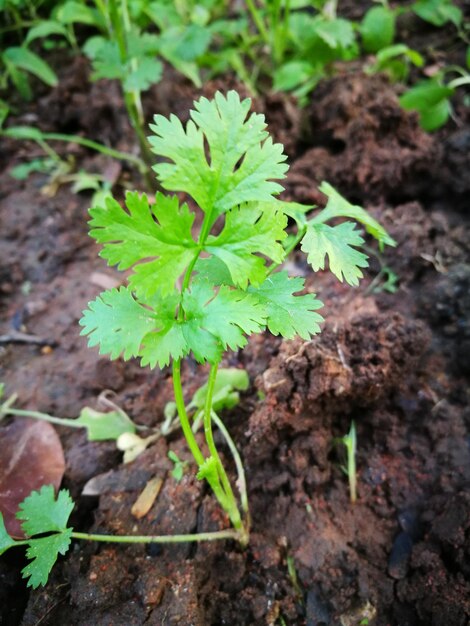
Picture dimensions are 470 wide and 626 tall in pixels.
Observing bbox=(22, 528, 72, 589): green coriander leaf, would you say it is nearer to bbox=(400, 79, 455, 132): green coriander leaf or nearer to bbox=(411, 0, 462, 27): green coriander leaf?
bbox=(400, 79, 455, 132): green coriander leaf

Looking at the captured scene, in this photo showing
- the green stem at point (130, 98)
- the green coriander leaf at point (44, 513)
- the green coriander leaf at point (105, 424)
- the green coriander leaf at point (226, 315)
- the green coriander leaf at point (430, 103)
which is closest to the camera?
the green coriander leaf at point (226, 315)

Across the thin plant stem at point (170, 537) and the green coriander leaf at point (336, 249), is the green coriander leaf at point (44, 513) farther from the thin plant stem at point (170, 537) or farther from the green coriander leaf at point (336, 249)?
the green coriander leaf at point (336, 249)

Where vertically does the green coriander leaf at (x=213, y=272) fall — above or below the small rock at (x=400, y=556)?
above

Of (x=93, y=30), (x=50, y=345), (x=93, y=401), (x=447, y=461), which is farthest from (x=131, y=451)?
(x=93, y=30)

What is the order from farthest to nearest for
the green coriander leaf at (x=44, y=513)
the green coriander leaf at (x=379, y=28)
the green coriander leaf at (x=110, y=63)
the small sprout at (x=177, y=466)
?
1. the green coriander leaf at (x=379, y=28)
2. the green coriander leaf at (x=110, y=63)
3. the small sprout at (x=177, y=466)
4. the green coriander leaf at (x=44, y=513)

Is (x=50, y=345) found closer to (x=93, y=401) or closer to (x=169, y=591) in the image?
(x=93, y=401)

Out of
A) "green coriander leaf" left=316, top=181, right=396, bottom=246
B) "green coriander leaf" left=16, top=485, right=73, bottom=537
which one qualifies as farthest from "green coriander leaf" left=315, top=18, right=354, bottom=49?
"green coriander leaf" left=16, top=485, right=73, bottom=537

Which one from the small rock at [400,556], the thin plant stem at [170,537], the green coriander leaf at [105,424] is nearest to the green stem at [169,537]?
the thin plant stem at [170,537]
